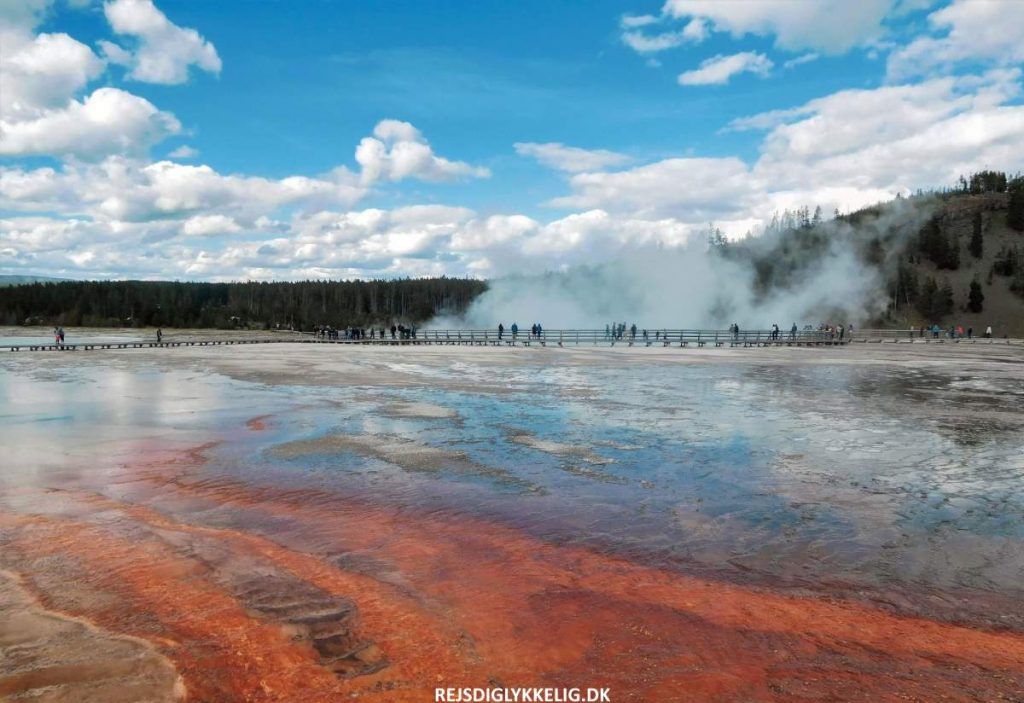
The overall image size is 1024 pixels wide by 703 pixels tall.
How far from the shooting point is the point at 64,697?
13.0 ft

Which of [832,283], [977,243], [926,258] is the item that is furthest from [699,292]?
[977,243]

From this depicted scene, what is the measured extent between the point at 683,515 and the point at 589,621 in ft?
9.63

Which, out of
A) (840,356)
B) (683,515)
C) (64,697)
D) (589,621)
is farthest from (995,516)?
(840,356)

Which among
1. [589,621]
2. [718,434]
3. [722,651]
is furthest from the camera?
[718,434]

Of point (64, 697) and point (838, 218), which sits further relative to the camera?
point (838, 218)

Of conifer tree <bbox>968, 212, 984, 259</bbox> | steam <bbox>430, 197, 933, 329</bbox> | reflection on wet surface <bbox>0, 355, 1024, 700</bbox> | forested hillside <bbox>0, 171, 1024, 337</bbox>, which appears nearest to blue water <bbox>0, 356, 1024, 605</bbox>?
reflection on wet surface <bbox>0, 355, 1024, 700</bbox>

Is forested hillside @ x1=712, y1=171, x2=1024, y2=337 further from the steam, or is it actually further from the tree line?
the tree line

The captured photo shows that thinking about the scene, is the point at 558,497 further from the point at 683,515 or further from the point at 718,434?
the point at 718,434

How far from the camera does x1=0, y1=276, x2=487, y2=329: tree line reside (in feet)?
342

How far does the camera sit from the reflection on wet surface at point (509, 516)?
4910 millimetres

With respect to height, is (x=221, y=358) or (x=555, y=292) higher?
(x=555, y=292)

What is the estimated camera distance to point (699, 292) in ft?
256

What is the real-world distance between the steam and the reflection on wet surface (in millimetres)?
59158

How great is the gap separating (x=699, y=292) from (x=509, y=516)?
73.8 meters
